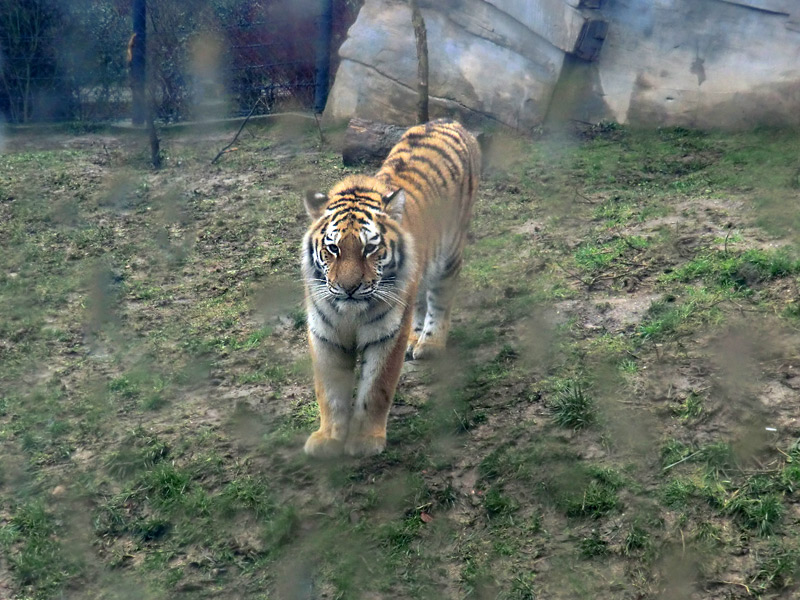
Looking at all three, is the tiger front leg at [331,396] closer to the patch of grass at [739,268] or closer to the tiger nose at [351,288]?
the tiger nose at [351,288]

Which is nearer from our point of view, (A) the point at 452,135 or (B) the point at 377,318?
(B) the point at 377,318

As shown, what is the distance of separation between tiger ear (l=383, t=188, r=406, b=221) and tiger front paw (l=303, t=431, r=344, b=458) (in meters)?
1.05

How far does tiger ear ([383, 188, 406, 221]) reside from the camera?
3758 mm

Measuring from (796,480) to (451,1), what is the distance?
604 centimetres

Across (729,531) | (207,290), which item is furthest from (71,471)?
(729,531)

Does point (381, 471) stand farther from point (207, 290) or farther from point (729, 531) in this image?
point (207, 290)

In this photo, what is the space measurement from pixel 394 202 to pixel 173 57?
19.5ft

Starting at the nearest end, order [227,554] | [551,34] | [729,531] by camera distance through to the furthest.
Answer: [729,531]
[227,554]
[551,34]

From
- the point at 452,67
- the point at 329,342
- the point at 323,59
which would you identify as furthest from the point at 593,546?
the point at 323,59

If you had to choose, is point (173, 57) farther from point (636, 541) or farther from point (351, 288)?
point (636, 541)

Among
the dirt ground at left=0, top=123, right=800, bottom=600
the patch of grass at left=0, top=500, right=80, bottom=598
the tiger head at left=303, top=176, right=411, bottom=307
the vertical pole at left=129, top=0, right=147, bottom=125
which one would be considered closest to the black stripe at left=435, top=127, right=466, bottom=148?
the dirt ground at left=0, top=123, right=800, bottom=600

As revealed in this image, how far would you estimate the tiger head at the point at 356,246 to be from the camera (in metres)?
3.48

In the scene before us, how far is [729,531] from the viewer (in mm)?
2961

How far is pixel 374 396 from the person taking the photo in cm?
370
